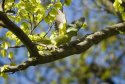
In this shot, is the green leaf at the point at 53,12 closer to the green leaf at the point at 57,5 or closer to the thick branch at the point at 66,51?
the green leaf at the point at 57,5

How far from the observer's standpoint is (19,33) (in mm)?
2643

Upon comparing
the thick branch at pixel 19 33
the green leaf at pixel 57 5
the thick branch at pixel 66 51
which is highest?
the green leaf at pixel 57 5

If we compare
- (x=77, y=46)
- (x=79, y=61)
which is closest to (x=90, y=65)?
(x=79, y=61)

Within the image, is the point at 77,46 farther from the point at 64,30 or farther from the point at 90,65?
the point at 90,65

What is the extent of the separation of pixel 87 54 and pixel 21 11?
6.55m

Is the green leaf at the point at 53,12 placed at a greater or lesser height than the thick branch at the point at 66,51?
greater

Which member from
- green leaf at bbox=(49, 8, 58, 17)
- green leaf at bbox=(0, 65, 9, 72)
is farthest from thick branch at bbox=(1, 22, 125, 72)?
green leaf at bbox=(49, 8, 58, 17)

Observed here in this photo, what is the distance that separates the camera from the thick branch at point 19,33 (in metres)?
2.51

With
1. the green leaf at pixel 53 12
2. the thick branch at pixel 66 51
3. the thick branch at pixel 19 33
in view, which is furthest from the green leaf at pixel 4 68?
the green leaf at pixel 53 12

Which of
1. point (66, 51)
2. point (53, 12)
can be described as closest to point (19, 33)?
point (53, 12)

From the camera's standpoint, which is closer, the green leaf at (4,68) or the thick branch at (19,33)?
the thick branch at (19,33)

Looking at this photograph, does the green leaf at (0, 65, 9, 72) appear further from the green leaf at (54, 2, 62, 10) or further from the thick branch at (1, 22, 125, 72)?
the green leaf at (54, 2, 62, 10)

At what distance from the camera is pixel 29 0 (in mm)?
2809

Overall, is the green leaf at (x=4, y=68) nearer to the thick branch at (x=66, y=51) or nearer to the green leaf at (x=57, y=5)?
the thick branch at (x=66, y=51)
